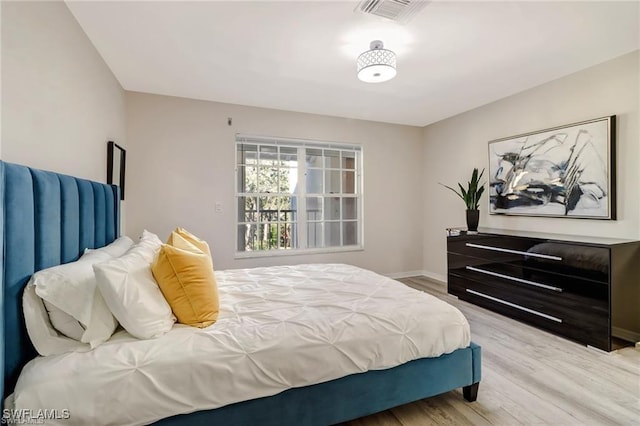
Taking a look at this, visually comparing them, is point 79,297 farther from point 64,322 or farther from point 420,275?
point 420,275

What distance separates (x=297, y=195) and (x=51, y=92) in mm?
2747

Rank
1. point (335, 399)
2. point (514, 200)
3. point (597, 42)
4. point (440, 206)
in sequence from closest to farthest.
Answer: point (335, 399)
point (597, 42)
point (514, 200)
point (440, 206)

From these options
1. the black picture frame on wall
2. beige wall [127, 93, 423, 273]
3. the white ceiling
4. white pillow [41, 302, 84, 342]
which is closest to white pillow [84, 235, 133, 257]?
white pillow [41, 302, 84, 342]

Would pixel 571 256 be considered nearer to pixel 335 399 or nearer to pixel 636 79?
pixel 636 79

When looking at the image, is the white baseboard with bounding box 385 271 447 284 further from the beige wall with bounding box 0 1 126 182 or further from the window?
the beige wall with bounding box 0 1 126 182

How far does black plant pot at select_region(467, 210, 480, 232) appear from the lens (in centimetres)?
347

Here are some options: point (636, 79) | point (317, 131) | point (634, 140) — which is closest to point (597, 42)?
point (636, 79)

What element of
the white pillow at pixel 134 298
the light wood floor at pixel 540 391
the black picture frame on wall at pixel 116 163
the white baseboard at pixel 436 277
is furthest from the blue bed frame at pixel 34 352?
the white baseboard at pixel 436 277

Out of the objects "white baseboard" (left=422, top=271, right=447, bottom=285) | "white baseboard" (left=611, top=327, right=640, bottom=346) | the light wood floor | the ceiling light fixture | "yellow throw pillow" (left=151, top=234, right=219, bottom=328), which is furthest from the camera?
"white baseboard" (left=422, top=271, right=447, bottom=285)

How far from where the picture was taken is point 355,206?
4.48m

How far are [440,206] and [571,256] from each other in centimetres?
207

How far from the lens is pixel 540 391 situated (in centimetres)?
184

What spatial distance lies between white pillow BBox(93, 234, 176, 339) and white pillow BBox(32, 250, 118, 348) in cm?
5

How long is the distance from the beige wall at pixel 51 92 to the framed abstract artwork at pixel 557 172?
407cm
